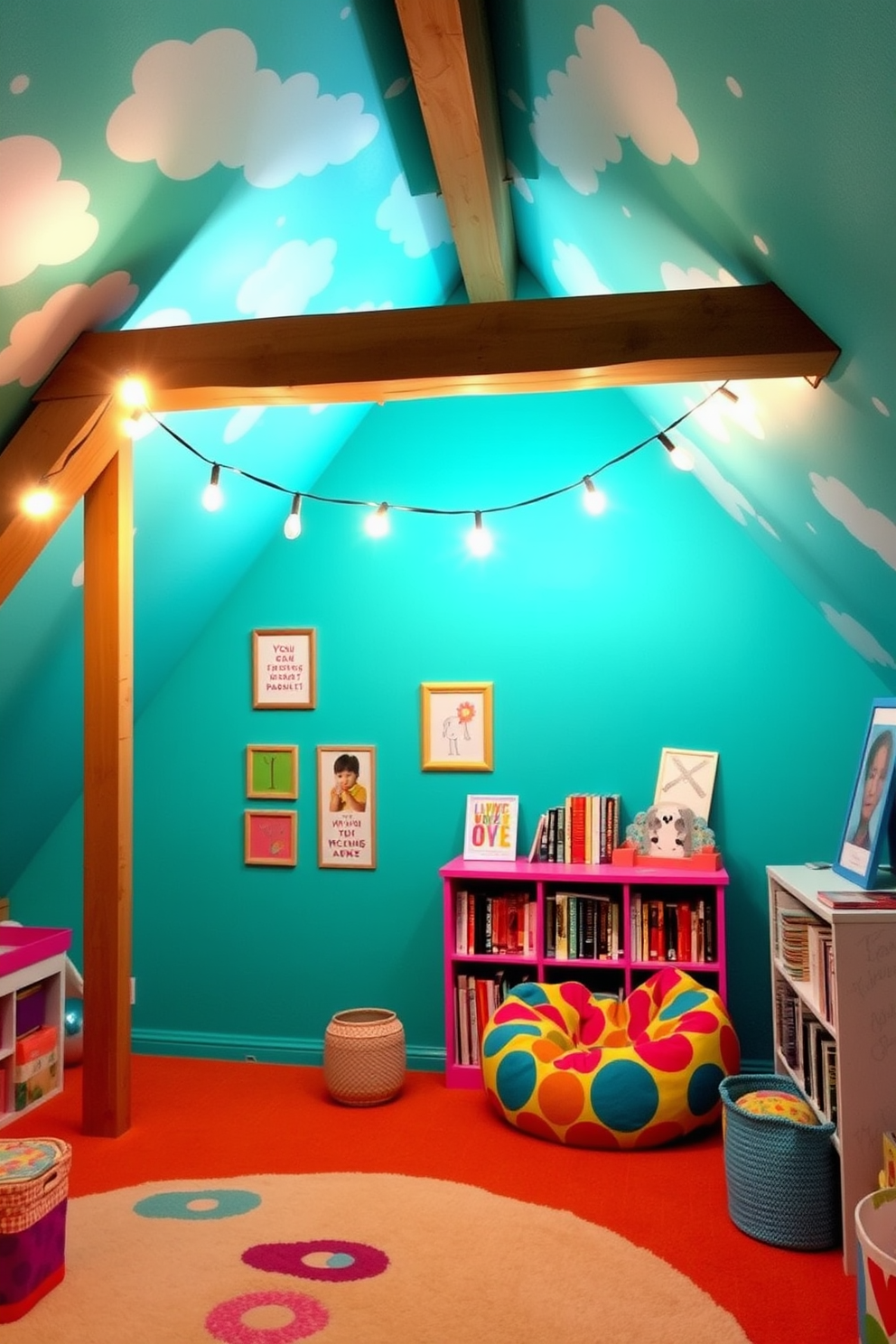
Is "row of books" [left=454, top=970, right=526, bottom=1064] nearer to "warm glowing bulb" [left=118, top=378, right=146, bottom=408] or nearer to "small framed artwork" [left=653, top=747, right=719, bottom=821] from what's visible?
"small framed artwork" [left=653, top=747, right=719, bottom=821]

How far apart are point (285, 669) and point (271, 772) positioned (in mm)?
453

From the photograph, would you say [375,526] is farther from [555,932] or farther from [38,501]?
[555,932]

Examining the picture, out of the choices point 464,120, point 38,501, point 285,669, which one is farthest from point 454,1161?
point 464,120

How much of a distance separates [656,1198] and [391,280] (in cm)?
321

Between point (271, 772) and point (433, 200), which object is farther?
point (271, 772)

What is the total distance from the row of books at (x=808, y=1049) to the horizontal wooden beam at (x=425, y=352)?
1859 millimetres

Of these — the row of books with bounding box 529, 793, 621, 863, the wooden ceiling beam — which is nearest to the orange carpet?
the row of books with bounding box 529, 793, 621, 863

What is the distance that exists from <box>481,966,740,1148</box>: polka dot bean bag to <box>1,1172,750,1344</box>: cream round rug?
47 cm

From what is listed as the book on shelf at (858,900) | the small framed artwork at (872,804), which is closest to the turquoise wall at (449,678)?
the small framed artwork at (872,804)

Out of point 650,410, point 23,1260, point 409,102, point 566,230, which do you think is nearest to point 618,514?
point 650,410

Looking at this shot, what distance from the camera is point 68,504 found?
349cm

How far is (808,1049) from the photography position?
3.38 metres

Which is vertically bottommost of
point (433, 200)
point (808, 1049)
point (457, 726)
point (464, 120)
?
point (808, 1049)

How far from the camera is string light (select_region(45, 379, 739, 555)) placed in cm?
335
